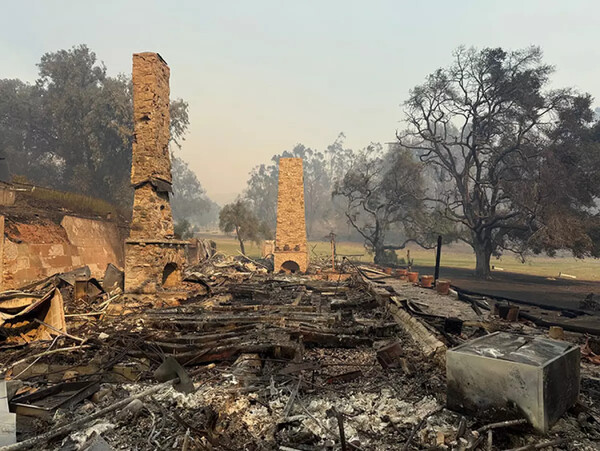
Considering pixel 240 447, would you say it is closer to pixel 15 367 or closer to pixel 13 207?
pixel 15 367

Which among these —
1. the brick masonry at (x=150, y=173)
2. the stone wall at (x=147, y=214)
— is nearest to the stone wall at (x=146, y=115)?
the brick masonry at (x=150, y=173)

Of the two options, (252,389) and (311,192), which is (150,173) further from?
(311,192)

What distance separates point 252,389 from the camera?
4.54 meters

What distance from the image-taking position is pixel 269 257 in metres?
29.3

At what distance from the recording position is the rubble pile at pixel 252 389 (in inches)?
135

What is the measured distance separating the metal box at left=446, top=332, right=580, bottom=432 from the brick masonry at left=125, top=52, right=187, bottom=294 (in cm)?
1019

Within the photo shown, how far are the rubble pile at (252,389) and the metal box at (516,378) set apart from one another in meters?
0.14

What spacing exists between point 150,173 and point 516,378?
12.1 metres

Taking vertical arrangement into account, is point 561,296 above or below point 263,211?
below

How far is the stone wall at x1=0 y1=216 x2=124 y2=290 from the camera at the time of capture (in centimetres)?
1328

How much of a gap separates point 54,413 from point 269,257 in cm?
2532

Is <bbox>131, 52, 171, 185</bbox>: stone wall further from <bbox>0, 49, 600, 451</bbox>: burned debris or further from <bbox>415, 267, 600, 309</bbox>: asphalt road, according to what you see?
<bbox>415, 267, 600, 309</bbox>: asphalt road

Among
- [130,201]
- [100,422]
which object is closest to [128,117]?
[130,201]

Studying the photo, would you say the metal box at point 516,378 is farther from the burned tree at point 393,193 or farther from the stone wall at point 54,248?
the burned tree at point 393,193
